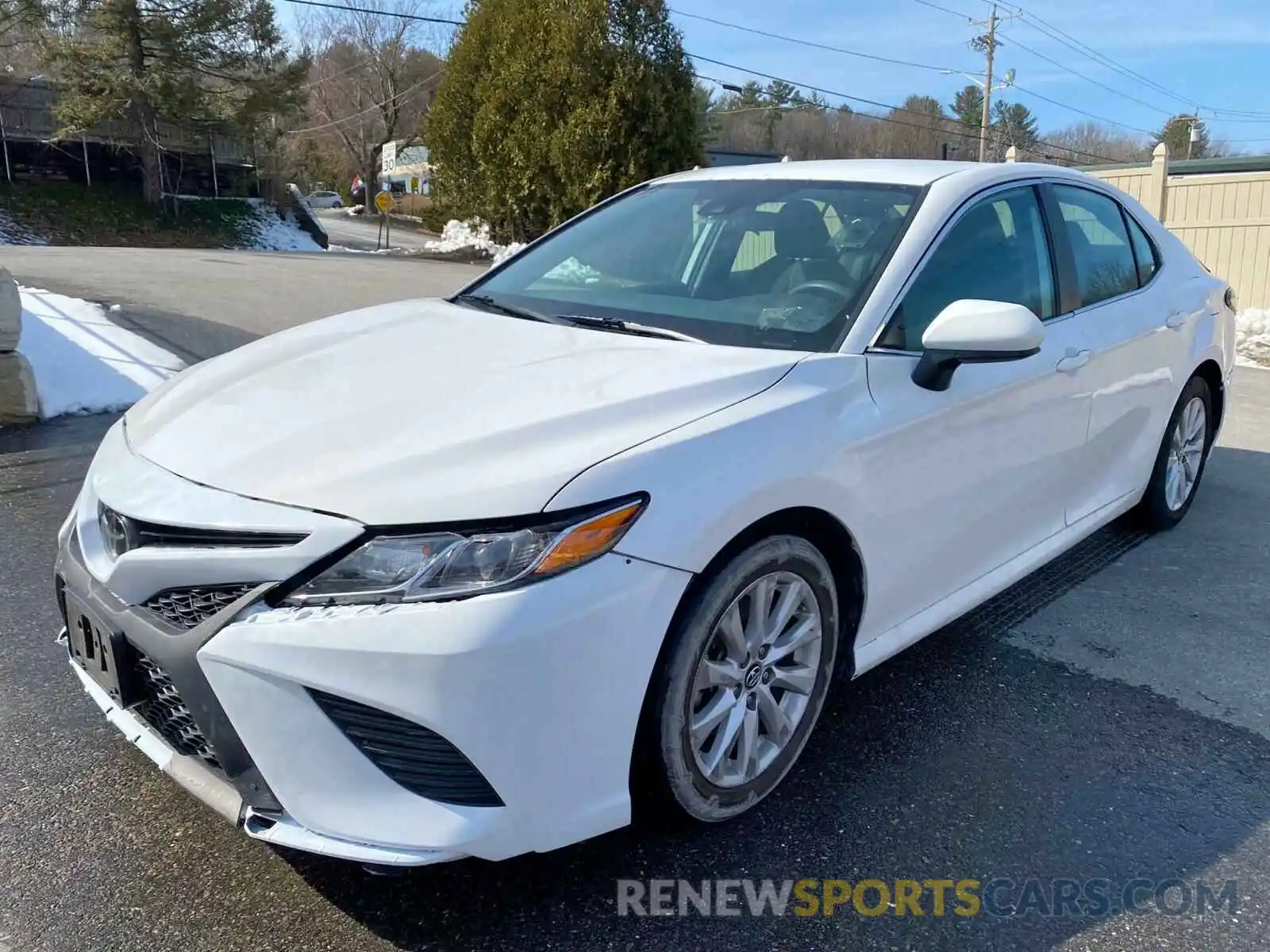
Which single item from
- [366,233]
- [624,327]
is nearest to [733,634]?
[624,327]

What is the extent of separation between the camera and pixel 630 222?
366 centimetres

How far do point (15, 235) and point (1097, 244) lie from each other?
32258 mm

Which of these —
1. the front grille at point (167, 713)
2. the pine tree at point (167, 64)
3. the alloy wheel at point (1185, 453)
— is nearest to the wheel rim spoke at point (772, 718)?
the front grille at point (167, 713)

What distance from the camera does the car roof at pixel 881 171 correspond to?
3275 mm

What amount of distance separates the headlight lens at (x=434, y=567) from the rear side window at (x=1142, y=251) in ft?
10.7

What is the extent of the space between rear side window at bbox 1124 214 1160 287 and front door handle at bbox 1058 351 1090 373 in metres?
0.89

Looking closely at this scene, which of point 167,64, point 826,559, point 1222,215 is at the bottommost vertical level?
point 826,559

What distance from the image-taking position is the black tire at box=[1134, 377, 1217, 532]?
4363 millimetres

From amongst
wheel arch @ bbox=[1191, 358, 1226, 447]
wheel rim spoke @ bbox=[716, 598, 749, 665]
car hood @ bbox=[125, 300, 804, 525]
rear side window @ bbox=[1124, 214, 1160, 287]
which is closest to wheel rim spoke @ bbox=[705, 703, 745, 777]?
wheel rim spoke @ bbox=[716, 598, 749, 665]

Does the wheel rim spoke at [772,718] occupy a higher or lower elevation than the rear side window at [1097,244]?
lower

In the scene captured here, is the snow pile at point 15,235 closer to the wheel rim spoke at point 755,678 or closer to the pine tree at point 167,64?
the pine tree at point 167,64

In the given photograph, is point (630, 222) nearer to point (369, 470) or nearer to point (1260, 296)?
point (369, 470)

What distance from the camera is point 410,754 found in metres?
1.88

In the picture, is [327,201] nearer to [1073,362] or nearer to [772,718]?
[1073,362]
